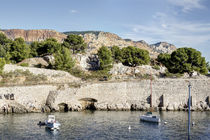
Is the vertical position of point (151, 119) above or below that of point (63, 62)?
below

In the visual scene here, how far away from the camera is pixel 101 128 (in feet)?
117

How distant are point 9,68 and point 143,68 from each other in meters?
44.6

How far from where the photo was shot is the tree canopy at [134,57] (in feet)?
289

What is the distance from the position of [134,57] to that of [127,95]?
34512 mm

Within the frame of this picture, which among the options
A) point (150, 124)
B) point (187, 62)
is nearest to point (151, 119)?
point (150, 124)

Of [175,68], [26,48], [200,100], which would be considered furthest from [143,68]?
A: [26,48]

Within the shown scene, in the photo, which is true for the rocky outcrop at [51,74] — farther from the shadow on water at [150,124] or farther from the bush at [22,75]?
the shadow on water at [150,124]

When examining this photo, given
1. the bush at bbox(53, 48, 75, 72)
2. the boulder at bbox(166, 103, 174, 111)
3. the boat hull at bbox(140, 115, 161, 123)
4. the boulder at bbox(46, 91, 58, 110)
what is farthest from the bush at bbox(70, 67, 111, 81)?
the boat hull at bbox(140, 115, 161, 123)

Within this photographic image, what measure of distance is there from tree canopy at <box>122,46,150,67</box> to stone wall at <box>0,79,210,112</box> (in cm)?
3228

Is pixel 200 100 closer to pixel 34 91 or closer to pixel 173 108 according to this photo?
pixel 173 108

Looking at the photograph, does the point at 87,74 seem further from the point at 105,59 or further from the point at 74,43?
the point at 74,43

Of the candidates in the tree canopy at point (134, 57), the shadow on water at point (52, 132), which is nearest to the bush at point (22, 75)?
the shadow on water at point (52, 132)

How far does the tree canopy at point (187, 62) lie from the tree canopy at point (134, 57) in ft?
34.2

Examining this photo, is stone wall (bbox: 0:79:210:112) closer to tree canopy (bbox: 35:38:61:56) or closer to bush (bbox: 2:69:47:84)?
bush (bbox: 2:69:47:84)
